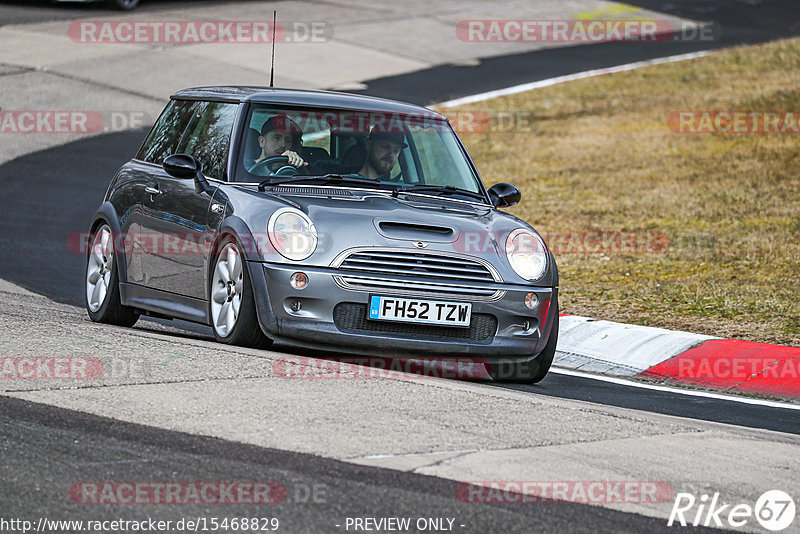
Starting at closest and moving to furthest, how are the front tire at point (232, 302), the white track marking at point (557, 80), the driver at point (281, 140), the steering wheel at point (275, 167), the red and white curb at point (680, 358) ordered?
the front tire at point (232, 302) < the steering wheel at point (275, 167) < the driver at point (281, 140) < the red and white curb at point (680, 358) < the white track marking at point (557, 80)

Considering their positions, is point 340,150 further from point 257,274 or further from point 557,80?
point 557,80

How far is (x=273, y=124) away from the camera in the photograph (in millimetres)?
8492

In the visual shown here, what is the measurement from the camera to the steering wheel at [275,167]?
828 cm

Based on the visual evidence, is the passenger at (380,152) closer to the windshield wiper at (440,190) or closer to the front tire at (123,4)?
the windshield wiper at (440,190)

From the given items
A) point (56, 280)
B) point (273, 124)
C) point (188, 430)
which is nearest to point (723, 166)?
point (56, 280)

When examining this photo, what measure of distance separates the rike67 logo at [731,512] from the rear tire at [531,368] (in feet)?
9.61

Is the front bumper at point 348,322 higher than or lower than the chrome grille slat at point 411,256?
lower

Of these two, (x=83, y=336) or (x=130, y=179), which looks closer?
(x=83, y=336)

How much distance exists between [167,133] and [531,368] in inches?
121

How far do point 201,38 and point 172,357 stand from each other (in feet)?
66.9

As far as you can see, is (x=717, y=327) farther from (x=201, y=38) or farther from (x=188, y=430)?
(x=201, y=38)

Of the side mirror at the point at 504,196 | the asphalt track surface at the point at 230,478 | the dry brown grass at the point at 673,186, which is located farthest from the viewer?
the dry brown grass at the point at 673,186

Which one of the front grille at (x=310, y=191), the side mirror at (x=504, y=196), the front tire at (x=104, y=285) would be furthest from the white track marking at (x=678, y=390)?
the front tire at (x=104, y=285)

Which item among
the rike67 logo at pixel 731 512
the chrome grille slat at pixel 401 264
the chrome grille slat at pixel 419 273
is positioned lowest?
the rike67 logo at pixel 731 512
